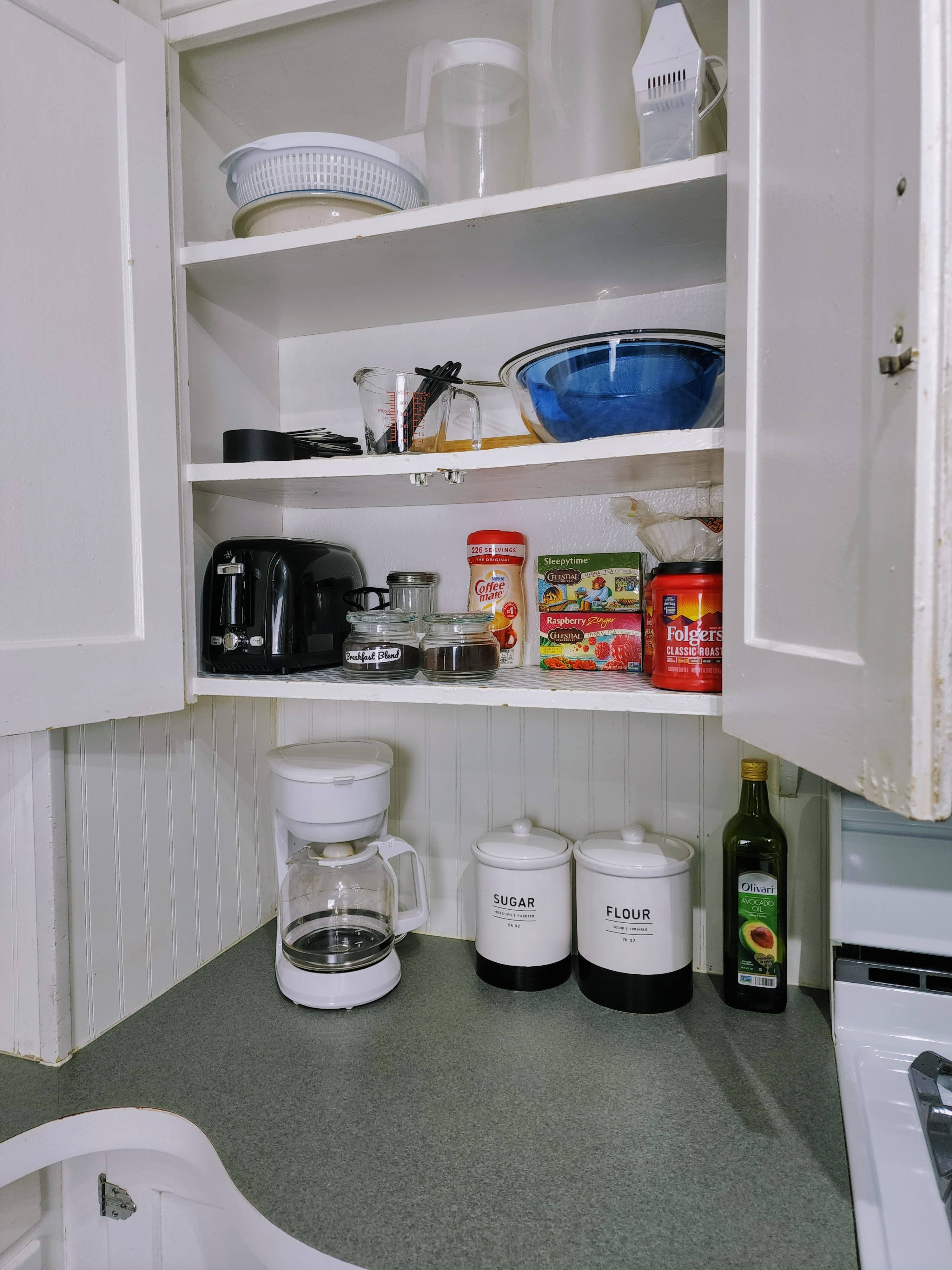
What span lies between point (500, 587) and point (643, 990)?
0.61 m

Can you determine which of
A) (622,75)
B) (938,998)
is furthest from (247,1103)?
(622,75)

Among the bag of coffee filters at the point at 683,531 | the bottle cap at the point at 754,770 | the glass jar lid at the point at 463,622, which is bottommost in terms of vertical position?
the bottle cap at the point at 754,770

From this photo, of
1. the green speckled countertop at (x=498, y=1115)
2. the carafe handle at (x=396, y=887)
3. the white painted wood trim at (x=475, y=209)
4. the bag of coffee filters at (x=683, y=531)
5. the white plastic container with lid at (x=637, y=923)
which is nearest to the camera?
the green speckled countertop at (x=498, y=1115)

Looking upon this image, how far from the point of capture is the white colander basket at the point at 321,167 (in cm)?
95

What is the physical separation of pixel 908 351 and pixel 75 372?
2.70 ft

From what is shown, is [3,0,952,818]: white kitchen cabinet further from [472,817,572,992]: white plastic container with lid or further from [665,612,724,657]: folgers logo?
[472,817,572,992]: white plastic container with lid

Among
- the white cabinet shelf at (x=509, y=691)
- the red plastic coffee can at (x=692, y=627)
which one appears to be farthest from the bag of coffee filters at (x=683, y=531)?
the white cabinet shelf at (x=509, y=691)

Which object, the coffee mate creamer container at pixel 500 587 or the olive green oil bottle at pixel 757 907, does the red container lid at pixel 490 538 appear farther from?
the olive green oil bottle at pixel 757 907

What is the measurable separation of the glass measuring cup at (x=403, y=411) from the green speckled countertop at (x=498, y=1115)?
0.78 meters

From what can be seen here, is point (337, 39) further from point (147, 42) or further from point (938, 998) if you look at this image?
point (938, 998)

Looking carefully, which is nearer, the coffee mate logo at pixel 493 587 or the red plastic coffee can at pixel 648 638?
the red plastic coffee can at pixel 648 638

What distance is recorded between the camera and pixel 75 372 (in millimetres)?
836

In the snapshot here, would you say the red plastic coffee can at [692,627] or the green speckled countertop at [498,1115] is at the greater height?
the red plastic coffee can at [692,627]

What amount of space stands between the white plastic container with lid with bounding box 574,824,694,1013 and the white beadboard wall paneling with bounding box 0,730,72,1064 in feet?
2.28
